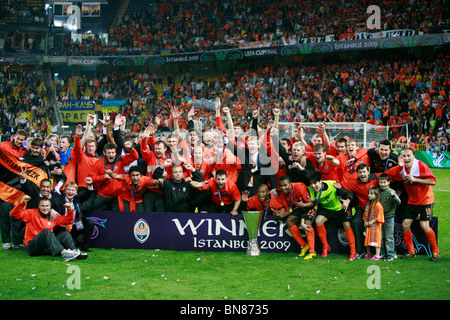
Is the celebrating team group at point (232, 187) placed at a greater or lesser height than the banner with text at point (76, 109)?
lesser

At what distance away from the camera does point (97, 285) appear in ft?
20.7

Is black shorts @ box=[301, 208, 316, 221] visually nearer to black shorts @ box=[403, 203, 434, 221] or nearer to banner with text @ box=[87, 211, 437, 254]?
banner with text @ box=[87, 211, 437, 254]

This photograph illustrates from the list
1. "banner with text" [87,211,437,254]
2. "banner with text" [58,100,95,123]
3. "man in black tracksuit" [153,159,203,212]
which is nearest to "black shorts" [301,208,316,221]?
"banner with text" [87,211,437,254]

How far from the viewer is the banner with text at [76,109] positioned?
36.5m

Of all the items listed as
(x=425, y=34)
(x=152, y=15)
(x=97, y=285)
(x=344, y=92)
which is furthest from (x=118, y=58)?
(x=97, y=285)

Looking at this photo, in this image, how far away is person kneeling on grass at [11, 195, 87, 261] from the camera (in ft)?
25.5

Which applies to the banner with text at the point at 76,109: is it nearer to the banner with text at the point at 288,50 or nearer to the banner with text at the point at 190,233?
the banner with text at the point at 288,50

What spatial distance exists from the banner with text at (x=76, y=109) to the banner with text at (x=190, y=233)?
29344 mm

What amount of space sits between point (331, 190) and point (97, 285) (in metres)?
3.76

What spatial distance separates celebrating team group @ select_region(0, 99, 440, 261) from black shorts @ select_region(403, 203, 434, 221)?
0.05 ft

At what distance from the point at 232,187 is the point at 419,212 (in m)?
2.91

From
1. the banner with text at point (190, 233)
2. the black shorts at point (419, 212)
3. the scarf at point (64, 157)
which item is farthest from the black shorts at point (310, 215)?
the scarf at point (64, 157)

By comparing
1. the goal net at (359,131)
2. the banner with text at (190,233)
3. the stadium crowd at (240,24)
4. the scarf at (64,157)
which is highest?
the stadium crowd at (240,24)
